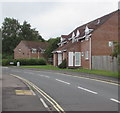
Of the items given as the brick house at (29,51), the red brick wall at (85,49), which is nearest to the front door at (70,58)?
the red brick wall at (85,49)

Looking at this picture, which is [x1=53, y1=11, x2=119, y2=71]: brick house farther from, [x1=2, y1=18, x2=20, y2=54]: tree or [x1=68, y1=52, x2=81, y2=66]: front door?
[x1=2, y1=18, x2=20, y2=54]: tree

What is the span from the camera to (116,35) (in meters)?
39.8

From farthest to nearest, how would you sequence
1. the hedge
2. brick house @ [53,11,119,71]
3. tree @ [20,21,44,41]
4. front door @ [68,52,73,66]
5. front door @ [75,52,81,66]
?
tree @ [20,21,44,41], the hedge, front door @ [68,52,73,66], front door @ [75,52,81,66], brick house @ [53,11,119,71]

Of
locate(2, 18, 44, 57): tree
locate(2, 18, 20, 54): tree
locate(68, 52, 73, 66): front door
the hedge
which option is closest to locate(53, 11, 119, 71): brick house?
locate(68, 52, 73, 66): front door

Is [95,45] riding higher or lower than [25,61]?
higher

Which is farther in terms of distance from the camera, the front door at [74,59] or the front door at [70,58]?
the front door at [70,58]

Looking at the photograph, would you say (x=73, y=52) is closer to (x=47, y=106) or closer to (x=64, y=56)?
(x=64, y=56)

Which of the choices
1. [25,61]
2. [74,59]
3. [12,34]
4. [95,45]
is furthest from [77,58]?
[12,34]

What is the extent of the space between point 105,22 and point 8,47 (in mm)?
64278

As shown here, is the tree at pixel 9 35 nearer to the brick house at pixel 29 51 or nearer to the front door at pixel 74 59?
the brick house at pixel 29 51

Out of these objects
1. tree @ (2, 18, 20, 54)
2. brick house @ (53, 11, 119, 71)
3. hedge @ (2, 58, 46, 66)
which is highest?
tree @ (2, 18, 20, 54)

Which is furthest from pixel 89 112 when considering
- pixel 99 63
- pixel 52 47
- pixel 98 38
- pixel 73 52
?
pixel 52 47

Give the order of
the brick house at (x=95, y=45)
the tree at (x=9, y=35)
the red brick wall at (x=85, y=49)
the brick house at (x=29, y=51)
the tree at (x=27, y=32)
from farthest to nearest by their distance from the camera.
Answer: the tree at (x=27, y=32) → the tree at (x=9, y=35) → the brick house at (x=29, y=51) → the red brick wall at (x=85, y=49) → the brick house at (x=95, y=45)

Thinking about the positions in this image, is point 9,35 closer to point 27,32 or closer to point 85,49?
point 27,32
